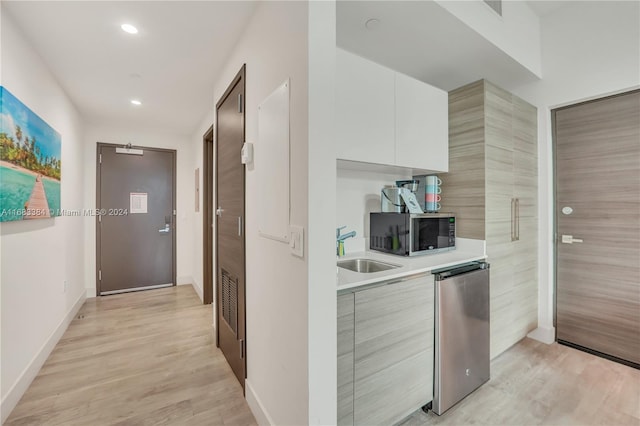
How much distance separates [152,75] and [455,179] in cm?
274

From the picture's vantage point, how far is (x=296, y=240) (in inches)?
47.7

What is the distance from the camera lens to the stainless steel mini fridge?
167 centimetres

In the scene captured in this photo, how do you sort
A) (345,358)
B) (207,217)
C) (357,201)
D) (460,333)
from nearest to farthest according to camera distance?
(345,358) → (460,333) → (357,201) → (207,217)

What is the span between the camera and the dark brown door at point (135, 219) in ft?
12.7

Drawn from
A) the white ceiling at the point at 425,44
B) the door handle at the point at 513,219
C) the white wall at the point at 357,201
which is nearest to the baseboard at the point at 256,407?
the white wall at the point at 357,201

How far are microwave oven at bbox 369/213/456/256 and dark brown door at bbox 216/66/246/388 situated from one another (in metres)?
1.05

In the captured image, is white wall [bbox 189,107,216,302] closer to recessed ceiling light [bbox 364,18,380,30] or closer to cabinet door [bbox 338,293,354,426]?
recessed ceiling light [bbox 364,18,380,30]

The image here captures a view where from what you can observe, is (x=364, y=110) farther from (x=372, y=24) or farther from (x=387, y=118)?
(x=372, y=24)

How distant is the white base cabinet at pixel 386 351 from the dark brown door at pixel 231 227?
84 cm

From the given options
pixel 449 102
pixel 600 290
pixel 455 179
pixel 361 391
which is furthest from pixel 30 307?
pixel 600 290

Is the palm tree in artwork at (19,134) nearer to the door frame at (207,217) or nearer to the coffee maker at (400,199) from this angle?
the door frame at (207,217)

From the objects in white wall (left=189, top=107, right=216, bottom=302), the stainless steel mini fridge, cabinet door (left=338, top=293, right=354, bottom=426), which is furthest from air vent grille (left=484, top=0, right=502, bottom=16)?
white wall (left=189, top=107, right=216, bottom=302)

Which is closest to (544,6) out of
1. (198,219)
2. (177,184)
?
(198,219)

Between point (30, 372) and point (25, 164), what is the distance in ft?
4.76
